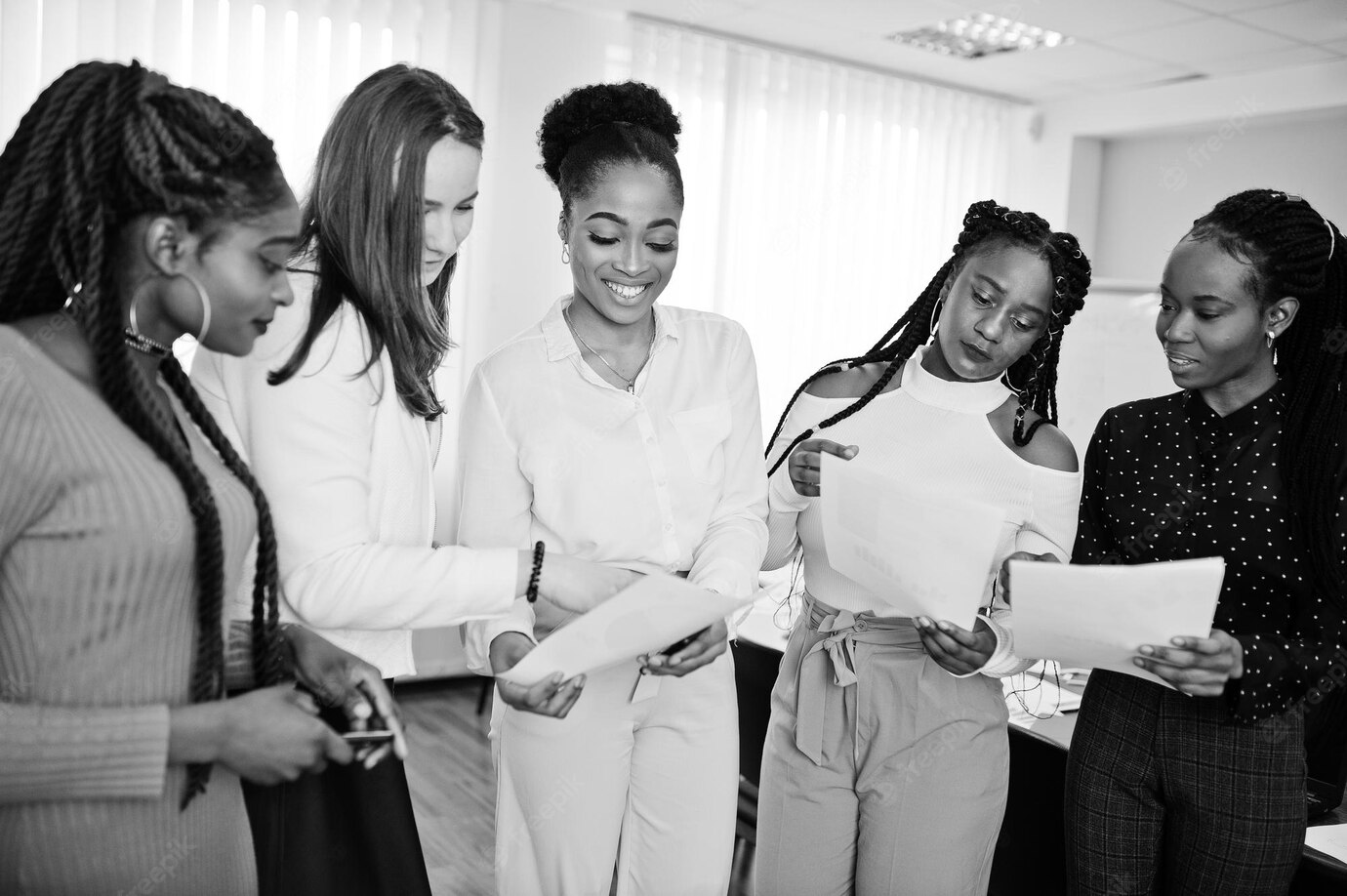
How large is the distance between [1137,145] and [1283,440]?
5278mm

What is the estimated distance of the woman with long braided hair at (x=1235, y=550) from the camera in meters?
1.69

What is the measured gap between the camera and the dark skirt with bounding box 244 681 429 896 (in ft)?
4.07

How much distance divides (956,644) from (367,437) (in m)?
0.94

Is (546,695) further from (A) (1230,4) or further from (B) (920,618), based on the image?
(A) (1230,4)

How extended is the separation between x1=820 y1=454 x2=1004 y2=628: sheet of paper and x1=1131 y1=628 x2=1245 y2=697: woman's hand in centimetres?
26

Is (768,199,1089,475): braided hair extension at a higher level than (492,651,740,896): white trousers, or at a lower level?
higher

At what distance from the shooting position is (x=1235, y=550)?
177 cm

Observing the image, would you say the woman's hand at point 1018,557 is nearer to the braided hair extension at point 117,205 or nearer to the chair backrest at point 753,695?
the braided hair extension at point 117,205

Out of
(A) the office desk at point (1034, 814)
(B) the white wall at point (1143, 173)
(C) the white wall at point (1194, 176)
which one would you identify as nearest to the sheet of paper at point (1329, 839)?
(A) the office desk at point (1034, 814)

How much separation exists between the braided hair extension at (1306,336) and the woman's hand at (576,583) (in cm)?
110

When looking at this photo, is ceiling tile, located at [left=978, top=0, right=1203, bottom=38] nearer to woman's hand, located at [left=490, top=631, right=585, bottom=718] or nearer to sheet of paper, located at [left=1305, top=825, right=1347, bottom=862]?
sheet of paper, located at [left=1305, top=825, right=1347, bottom=862]

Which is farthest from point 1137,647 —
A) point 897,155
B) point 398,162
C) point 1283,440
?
point 897,155

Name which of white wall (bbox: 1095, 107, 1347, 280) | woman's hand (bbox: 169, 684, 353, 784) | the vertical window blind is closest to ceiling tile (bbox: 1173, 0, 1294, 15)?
white wall (bbox: 1095, 107, 1347, 280)

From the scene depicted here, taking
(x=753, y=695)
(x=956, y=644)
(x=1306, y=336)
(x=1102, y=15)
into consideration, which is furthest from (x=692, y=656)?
(x=1102, y=15)
